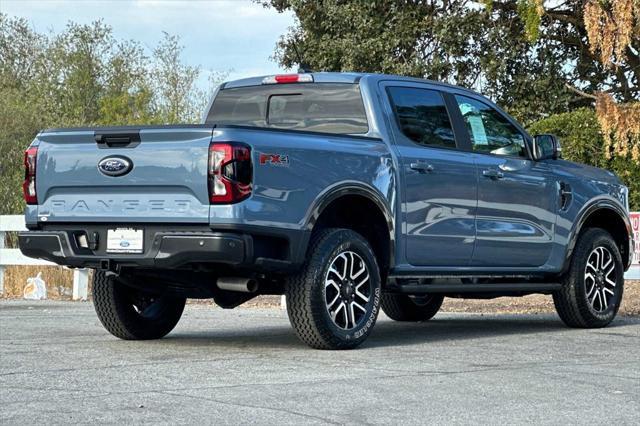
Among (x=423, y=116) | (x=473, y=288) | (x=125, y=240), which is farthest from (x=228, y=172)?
(x=473, y=288)

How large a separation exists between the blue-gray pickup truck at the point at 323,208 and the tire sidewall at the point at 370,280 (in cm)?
1

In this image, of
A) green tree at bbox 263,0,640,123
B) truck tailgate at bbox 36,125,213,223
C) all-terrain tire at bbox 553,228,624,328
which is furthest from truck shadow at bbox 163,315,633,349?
green tree at bbox 263,0,640,123

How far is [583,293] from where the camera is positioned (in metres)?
11.1

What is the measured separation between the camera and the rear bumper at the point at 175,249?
8.06 m

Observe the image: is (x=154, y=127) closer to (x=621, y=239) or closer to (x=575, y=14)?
(x=621, y=239)

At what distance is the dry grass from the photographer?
14344 mm

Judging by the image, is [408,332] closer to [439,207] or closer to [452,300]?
[439,207]

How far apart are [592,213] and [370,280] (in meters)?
3.16

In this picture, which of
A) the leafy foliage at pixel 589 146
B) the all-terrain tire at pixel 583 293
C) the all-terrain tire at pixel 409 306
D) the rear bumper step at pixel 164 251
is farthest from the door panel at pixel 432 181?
the leafy foliage at pixel 589 146

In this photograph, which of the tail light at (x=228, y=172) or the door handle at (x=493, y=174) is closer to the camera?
the tail light at (x=228, y=172)

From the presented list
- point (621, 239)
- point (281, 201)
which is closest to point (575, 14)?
point (621, 239)

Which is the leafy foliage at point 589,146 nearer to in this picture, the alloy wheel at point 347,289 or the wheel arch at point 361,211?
the wheel arch at point 361,211

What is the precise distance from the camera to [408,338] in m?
10.2

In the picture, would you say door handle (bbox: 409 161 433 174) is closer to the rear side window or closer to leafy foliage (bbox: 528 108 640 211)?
the rear side window
